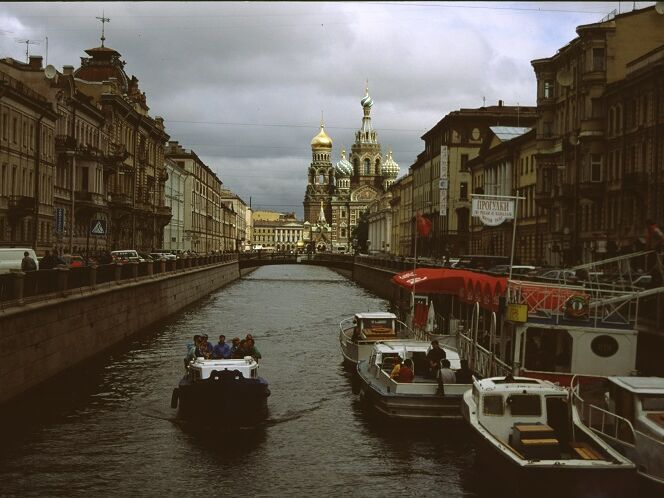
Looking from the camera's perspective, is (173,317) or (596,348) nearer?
(596,348)

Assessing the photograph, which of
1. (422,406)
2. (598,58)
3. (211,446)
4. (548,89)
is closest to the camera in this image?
(211,446)

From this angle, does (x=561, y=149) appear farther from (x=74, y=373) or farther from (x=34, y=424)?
(x=34, y=424)

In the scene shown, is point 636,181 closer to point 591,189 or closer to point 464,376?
point 591,189

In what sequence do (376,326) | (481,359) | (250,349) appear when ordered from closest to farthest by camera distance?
(250,349) < (481,359) < (376,326)

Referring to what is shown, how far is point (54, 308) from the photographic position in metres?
32.4

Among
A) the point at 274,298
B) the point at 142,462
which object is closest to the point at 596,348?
the point at 142,462

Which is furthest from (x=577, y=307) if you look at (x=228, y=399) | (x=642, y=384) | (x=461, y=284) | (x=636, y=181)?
(x=636, y=181)

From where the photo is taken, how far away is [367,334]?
37.9 meters

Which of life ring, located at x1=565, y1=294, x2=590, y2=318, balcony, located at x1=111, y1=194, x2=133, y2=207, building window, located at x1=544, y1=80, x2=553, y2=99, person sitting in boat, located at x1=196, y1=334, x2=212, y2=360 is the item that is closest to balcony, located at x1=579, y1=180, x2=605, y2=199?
building window, located at x1=544, y1=80, x2=553, y2=99

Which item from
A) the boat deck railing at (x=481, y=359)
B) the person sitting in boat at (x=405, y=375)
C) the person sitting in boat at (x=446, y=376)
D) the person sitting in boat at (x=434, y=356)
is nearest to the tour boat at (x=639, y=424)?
the boat deck railing at (x=481, y=359)

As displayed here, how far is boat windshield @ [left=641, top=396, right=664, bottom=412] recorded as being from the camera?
19281 millimetres

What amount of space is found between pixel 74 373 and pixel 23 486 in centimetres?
1425

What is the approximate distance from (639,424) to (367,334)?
1926 centimetres

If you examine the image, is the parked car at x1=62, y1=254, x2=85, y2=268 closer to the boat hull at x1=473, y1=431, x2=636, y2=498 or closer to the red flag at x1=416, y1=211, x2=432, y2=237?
the red flag at x1=416, y1=211, x2=432, y2=237
